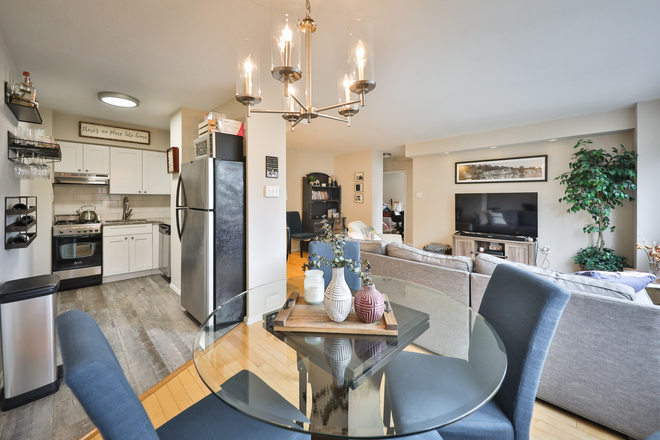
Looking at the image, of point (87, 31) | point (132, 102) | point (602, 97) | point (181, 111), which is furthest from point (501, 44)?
point (132, 102)

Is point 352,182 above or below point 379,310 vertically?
above

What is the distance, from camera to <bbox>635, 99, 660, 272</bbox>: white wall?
3402mm

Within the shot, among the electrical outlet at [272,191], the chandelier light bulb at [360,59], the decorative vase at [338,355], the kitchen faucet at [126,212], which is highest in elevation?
the chandelier light bulb at [360,59]

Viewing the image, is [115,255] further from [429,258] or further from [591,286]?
[591,286]

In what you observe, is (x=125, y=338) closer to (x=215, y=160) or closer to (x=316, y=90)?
(x=215, y=160)

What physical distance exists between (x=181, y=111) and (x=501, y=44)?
3.48 meters

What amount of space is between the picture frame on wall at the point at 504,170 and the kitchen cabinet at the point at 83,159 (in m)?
6.09

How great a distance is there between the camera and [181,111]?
3.52 metres

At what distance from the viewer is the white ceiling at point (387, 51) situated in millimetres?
1775

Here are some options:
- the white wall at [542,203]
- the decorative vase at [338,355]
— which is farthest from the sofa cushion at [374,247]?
the white wall at [542,203]

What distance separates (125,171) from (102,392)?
476cm

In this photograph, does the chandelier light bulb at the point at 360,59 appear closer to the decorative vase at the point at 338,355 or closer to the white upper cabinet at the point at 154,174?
the decorative vase at the point at 338,355

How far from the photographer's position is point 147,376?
1997 millimetres

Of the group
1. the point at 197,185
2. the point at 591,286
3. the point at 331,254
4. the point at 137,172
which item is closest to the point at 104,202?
the point at 137,172
